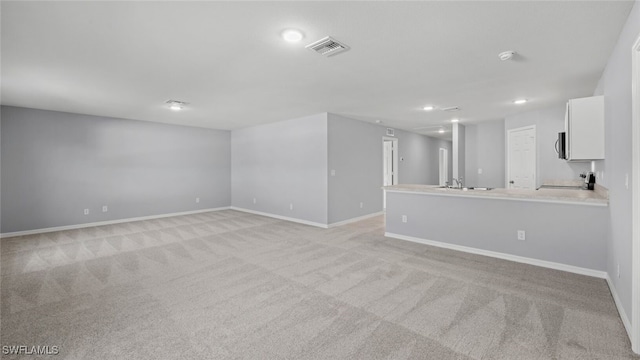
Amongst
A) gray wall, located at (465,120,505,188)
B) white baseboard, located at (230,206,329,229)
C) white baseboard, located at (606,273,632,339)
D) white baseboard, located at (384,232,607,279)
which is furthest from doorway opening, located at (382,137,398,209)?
white baseboard, located at (606,273,632,339)

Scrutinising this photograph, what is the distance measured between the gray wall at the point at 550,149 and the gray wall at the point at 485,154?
1179 millimetres

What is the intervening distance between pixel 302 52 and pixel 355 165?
13.4ft

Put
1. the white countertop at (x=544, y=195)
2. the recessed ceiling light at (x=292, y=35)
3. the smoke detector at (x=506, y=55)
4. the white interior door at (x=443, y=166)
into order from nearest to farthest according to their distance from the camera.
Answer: the recessed ceiling light at (x=292, y=35), the smoke detector at (x=506, y=55), the white countertop at (x=544, y=195), the white interior door at (x=443, y=166)

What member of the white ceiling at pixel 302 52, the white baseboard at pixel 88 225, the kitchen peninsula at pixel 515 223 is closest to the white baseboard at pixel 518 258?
the kitchen peninsula at pixel 515 223

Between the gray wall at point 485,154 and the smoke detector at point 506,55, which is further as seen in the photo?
the gray wall at point 485,154

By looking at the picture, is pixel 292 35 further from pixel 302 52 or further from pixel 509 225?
pixel 509 225

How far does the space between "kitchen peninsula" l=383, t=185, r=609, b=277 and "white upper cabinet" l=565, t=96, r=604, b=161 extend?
528 mm

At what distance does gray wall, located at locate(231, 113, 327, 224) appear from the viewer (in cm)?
611

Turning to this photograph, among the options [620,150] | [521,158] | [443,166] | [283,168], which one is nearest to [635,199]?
[620,150]

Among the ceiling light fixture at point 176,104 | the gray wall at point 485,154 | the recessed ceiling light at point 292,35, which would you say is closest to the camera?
the recessed ceiling light at point 292,35

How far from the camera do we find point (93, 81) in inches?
148

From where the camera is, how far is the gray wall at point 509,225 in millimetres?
3285

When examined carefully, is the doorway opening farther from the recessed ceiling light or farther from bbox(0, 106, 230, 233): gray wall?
the recessed ceiling light

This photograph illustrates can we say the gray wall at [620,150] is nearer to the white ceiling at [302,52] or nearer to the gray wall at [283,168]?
the white ceiling at [302,52]
